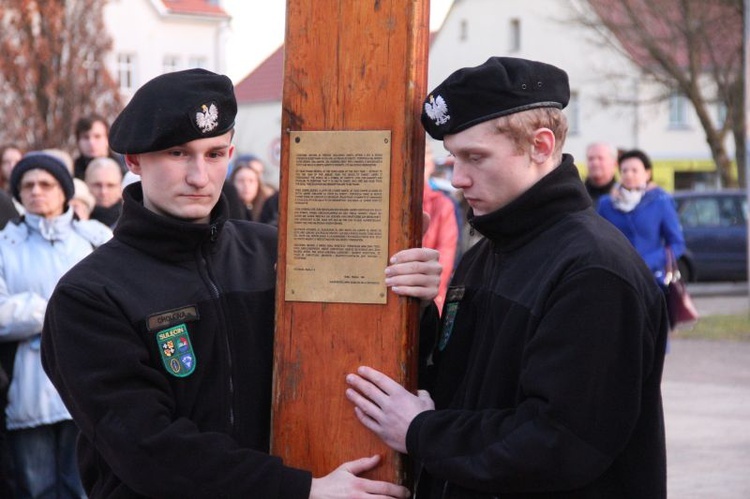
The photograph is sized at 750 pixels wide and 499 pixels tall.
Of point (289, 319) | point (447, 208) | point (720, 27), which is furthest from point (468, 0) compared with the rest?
point (289, 319)

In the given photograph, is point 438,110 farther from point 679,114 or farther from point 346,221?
point 679,114

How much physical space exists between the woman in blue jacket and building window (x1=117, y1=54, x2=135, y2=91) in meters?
32.5

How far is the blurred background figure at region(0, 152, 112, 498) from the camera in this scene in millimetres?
6363

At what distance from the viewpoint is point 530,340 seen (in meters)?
3.24

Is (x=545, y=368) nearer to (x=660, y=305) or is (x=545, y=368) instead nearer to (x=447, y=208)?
(x=660, y=305)

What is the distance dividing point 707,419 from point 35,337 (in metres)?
5.43

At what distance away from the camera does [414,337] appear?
143 inches

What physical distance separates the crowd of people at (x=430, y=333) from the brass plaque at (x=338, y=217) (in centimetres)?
10

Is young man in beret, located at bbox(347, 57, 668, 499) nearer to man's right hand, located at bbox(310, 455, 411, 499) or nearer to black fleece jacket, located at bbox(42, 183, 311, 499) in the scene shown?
man's right hand, located at bbox(310, 455, 411, 499)

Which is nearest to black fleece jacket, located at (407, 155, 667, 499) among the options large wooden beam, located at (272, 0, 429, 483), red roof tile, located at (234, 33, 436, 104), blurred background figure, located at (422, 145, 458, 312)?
large wooden beam, located at (272, 0, 429, 483)

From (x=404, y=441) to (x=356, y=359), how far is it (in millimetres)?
286

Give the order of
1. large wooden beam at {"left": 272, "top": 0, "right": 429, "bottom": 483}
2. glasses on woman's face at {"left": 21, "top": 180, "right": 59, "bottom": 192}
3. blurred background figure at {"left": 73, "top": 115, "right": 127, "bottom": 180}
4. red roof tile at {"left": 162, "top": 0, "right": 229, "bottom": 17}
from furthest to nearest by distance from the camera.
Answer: red roof tile at {"left": 162, "top": 0, "right": 229, "bottom": 17} < blurred background figure at {"left": 73, "top": 115, "right": 127, "bottom": 180} < glasses on woman's face at {"left": 21, "top": 180, "right": 59, "bottom": 192} < large wooden beam at {"left": 272, "top": 0, "right": 429, "bottom": 483}

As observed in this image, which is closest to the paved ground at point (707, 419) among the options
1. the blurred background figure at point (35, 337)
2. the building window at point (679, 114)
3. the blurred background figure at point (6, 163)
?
the blurred background figure at point (35, 337)

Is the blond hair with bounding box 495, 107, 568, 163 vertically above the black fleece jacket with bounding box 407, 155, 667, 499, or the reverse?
the blond hair with bounding box 495, 107, 568, 163
